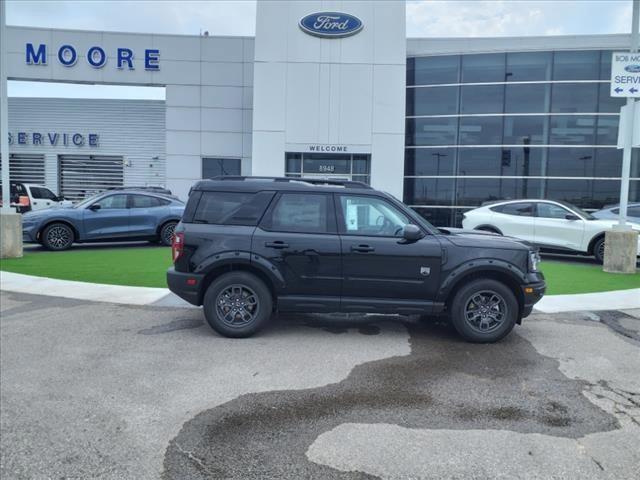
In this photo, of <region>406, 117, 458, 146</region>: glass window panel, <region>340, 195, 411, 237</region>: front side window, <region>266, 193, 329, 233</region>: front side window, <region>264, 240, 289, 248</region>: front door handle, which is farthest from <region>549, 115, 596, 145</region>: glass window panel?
<region>264, 240, 289, 248</region>: front door handle

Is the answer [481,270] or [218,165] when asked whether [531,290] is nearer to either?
[481,270]

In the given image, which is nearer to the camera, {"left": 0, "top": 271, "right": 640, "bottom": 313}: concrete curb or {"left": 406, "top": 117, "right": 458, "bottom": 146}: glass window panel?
{"left": 0, "top": 271, "right": 640, "bottom": 313}: concrete curb

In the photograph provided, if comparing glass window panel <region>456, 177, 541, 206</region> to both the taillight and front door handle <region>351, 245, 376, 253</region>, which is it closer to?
front door handle <region>351, 245, 376, 253</region>

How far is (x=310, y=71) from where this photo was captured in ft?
65.1

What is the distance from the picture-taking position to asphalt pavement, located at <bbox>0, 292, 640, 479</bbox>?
11.0 feet

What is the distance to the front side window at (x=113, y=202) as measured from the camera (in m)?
13.9

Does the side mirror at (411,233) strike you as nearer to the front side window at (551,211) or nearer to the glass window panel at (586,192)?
the front side window at (551,211)

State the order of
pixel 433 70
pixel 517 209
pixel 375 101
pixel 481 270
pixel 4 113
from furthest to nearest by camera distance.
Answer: pixel 433 70
pixel 375 101
pixel 517 209
pixel 4 113
pixel 481 270

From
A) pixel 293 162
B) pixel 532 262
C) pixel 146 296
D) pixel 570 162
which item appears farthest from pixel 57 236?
pixel 570 162

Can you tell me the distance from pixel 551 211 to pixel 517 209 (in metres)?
0.83

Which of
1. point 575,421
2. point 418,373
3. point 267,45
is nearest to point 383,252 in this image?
point 418,373

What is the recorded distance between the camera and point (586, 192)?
2011 centimetres

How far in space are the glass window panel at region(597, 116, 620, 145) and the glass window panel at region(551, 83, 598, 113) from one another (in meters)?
0.63

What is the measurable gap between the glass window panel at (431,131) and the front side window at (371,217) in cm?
1613
